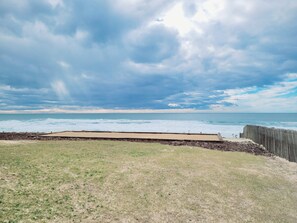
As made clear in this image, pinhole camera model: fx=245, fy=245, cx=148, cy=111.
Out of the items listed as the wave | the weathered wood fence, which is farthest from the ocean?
the weathered wood fence

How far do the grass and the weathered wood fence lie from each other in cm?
230

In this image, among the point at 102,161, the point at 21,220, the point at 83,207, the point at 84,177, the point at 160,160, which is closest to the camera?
the point at 21,220

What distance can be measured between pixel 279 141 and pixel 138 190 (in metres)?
9.96

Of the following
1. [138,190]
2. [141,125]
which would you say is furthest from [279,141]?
[141,125]

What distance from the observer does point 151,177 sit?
7.48 meters

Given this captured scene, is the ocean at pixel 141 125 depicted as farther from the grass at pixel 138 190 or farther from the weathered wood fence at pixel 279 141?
the grass at pixel 138 190

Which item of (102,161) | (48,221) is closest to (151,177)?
(102,161)

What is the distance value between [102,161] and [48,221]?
4.57 m

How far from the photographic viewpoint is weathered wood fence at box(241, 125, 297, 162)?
38.3ft

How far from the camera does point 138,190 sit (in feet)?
21.2

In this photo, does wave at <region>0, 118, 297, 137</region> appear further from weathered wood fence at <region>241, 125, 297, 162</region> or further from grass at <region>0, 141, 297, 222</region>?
grass at <region>0, 141, 297, 222</region>

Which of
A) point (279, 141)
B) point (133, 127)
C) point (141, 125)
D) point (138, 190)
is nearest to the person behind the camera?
point (138, 190)

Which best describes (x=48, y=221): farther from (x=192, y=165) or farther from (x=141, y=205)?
(x=192, y=165)

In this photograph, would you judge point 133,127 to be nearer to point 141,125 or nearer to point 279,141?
point 141,125
